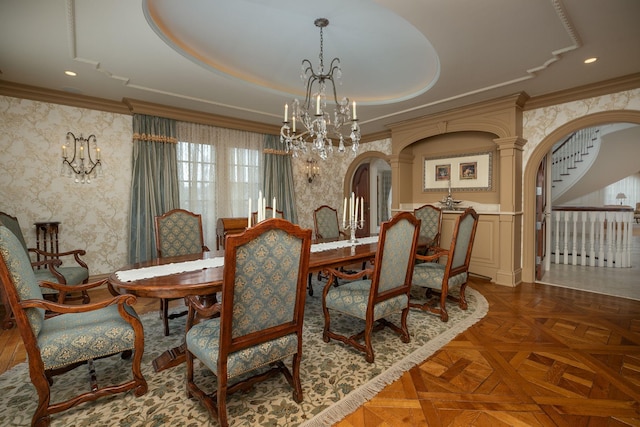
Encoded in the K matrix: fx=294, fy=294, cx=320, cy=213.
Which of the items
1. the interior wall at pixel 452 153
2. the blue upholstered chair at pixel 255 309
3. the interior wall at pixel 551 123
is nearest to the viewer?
the blue upholstered chair at pixel 255 309

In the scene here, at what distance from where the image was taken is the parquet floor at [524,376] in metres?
1.59

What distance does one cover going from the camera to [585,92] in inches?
140

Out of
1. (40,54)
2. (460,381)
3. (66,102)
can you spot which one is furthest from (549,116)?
(66,102)

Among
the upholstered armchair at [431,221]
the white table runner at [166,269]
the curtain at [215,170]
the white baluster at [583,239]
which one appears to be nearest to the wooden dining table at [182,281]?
the white table runner at [166,269]

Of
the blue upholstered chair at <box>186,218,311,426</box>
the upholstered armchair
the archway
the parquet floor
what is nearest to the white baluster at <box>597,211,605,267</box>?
the archway

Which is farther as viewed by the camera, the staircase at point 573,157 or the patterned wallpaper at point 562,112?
the staircase at point 573,157

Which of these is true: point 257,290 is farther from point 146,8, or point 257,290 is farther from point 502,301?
point 502,301

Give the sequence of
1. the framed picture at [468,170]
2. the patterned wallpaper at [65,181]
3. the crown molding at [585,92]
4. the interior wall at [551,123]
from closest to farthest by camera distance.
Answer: the crown molding at [585,92]
the interior wall at [551,123]
the patterned wallpaper at [65,181]
the framed picture at [468,170]

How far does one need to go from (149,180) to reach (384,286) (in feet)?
11.9

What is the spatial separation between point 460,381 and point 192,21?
339 cm

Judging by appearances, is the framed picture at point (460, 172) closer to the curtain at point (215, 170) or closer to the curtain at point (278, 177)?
the curtain at point (278, 177)

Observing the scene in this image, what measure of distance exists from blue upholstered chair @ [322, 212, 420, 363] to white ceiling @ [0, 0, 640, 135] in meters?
1.60

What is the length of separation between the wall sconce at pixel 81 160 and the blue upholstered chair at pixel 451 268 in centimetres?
423

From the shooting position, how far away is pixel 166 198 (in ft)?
14.0
